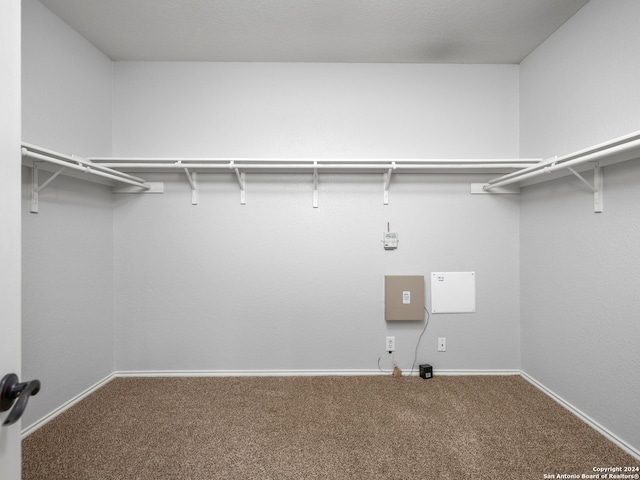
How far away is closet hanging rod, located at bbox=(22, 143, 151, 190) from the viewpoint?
1.53 m

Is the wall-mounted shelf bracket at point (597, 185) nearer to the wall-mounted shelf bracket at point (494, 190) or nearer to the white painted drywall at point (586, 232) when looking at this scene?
the white painted drywall at point (586, 232)

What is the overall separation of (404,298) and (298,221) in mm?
1150

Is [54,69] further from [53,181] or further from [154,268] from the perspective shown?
[154,268]

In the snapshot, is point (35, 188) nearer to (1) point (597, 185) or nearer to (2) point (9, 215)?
(2) point (9, 215)

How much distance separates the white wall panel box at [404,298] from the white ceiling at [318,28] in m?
1.92

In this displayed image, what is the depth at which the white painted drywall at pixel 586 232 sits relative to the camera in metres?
1.61

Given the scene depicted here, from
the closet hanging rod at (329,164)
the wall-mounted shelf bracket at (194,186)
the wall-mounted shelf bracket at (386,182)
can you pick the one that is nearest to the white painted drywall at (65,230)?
the closet hanging rod at (329,164)

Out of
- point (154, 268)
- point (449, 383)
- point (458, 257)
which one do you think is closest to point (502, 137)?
point (458, 257)

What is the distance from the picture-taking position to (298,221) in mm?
2488

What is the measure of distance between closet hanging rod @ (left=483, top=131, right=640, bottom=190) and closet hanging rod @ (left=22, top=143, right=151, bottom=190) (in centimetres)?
296

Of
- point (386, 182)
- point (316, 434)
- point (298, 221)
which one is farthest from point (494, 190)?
point (316, 434)

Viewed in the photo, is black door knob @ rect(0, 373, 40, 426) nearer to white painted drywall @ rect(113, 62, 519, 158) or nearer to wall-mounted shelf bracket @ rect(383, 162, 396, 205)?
white painted drywall @ rect(113, 62, 519, 158)

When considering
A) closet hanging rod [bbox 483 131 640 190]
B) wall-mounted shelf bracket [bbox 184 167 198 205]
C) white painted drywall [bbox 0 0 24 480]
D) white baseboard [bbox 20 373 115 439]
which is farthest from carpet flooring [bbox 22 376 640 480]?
closet hanging rod [bbox 483 131 640 190]

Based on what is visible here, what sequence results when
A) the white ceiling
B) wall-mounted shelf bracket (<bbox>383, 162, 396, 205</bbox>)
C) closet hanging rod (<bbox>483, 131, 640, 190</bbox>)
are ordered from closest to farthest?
closet hanging rod (<bbox>483, 131, 640, 190</bbox>)
the white ceiling
wall-mounted shelf bracket (<bbox>383, 162, 396, 205</bbox>)
